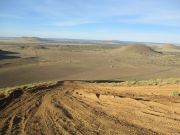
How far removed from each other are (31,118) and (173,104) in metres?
6.27

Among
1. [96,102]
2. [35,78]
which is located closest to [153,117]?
[96,102]

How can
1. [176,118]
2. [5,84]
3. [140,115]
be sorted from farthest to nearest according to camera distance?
1. [5,84]
2. [140,115]
3. [176,118]

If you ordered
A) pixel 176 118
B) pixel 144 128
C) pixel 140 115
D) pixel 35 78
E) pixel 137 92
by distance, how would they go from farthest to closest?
pixel 35 78 < pixel 137 92 < pixel 140 115 < pixel 176 118 < pixel 144 128

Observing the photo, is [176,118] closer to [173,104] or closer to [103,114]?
[173,104]

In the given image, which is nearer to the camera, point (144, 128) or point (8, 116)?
point (144, 128)

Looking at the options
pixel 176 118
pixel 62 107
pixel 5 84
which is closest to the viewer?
pixel 176 118

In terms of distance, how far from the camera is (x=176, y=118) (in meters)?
9.58

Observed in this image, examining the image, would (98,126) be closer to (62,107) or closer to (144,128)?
(144,128)

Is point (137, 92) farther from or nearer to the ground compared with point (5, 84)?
farther from the ground

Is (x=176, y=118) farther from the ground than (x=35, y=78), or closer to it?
farther from the ground

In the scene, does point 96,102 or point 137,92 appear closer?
point 96,102

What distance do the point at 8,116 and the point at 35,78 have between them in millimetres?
29397

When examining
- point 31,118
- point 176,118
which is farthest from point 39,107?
point 176,118

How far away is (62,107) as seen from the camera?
501 inches
